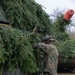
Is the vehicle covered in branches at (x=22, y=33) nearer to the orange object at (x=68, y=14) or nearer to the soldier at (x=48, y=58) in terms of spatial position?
the soldier at (x=48, y=58)

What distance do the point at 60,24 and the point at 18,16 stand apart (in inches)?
260

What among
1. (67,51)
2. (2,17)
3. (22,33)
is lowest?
(67,51)

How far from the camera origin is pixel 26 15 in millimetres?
8930

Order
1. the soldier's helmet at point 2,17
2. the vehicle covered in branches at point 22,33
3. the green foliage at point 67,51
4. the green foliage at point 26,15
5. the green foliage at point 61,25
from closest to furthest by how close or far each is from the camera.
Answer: the vehicle covered in branches at point 22,33 → the soldier's helmet at point 2,17 → the green foliage at point 26,15 → the green foliage at point 67,51 → the green foliage at point 61,25

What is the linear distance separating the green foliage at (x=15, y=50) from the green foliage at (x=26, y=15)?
1043 millimetres

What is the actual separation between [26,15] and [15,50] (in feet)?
6.89

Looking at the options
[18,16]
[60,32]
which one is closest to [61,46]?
[60,32]

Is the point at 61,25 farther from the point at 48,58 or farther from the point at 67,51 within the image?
the point at 48,58

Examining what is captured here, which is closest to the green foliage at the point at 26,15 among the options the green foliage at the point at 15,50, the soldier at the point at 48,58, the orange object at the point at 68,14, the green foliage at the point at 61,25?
the soldier at the point at 48,58

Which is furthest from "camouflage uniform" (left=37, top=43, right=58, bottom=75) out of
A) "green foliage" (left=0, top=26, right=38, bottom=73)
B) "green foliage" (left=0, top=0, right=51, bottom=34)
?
"green foliage" (left=0, top=0, right=51, bottom=34)

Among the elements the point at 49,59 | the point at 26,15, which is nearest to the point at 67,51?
the point at 26,15

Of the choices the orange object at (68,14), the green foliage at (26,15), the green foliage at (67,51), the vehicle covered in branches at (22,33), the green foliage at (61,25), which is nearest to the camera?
the vehicle covered in branches at (22,33)

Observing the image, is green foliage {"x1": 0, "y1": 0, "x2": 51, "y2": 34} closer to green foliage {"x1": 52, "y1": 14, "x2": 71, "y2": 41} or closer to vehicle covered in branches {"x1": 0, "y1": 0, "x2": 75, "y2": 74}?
vehicle covered in branches {"x1": 0, "y1": 0, "x2": 75, "y2": 74}

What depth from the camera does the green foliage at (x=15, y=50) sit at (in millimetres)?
6875
